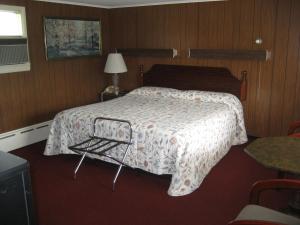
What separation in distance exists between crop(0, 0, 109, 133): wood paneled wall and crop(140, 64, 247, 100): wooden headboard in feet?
3.61

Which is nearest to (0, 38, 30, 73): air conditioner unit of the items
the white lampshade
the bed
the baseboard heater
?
the baseboard heater

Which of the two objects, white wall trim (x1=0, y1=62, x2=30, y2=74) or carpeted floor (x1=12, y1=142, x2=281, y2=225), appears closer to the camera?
carpeted floor (x1=12, y1=142, x2=281, y2=225)

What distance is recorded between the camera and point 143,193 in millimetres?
3154

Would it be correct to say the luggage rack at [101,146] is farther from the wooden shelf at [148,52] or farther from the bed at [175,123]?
the wooden shelf at [148,52]

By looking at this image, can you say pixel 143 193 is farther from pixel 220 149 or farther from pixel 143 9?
pixel 143 9

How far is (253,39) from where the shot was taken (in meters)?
4.46

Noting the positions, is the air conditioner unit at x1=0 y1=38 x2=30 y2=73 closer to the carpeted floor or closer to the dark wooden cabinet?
the carpeted floor

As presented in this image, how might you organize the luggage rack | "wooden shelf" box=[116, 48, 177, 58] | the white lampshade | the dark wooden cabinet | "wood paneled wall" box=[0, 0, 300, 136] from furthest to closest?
the white lampshade
"wooden shelf" box=[116, 48, 177, 58]
"wood paneled wall" box=[0, 0, 300, 136]
the luggage rack
the dark wooden cabinet

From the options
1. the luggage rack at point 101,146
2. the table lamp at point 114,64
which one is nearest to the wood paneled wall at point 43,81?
the table lamp at point 114,64

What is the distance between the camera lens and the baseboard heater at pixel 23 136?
4.36 m

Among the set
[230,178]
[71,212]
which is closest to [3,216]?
[71,212]

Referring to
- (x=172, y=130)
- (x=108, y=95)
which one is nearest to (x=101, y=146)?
(x=172, y=130)

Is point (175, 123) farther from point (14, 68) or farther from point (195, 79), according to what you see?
point (14, 68)

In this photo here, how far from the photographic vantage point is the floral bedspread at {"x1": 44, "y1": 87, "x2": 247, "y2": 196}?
3.13 m
